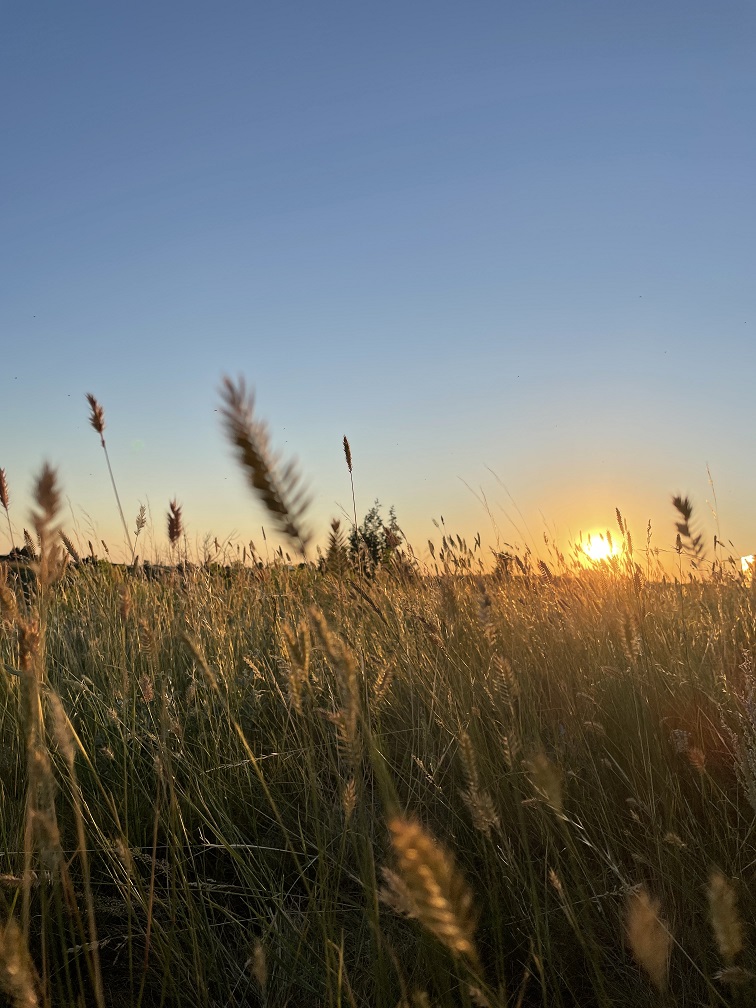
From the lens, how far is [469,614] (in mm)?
2994

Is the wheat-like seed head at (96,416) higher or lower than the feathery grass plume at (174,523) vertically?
higher

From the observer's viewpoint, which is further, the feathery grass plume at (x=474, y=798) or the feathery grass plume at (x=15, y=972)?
the feathery grass plume at (x=474, y=798)

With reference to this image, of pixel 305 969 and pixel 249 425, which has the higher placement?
pixel 249 425

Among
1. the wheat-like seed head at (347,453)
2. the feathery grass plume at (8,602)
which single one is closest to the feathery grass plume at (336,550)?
the feathery grass plume at (8,602)

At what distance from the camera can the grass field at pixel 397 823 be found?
128cm

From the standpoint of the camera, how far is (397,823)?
67cm

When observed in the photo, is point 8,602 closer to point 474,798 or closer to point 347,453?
point 474,798

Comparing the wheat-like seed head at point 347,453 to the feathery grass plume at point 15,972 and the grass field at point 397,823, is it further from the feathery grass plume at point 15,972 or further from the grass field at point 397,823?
the feathery grass plume at point 15,972

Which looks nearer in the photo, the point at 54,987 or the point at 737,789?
the point at 54,987

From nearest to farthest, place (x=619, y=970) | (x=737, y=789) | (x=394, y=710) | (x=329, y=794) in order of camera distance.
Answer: (x=619, y=970) → (x=737, y=789) → (x=329, y=794) → (x=394, y=710)

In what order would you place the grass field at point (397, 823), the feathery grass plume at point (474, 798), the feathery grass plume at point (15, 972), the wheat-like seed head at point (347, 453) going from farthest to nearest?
1. the wheat-like seed head at point (347, 453)
2. the grass field at point (397, 823)
3. the feathery grass plume at point (474, 798)
4. the feathery grass plume at point (15, 972)

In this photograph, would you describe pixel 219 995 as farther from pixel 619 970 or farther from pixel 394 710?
pixel 394 710

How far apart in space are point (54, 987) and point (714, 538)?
3.60 meters

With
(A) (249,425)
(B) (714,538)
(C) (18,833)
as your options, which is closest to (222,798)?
(C) (18,833)
